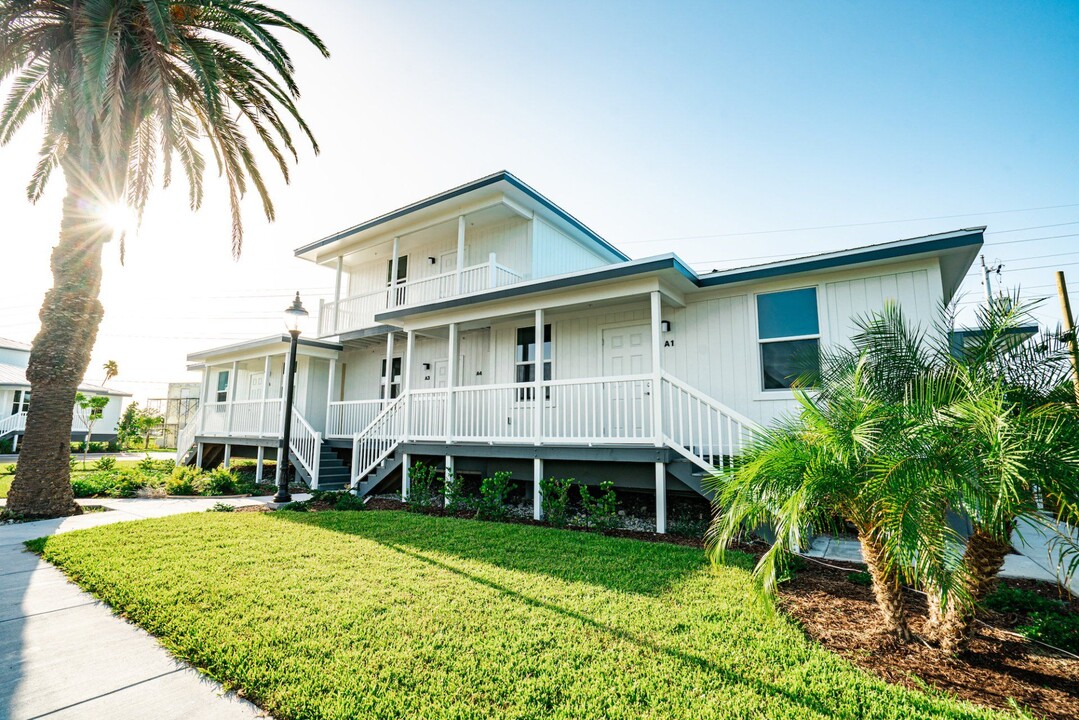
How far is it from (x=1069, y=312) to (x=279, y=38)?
1892 centimetres

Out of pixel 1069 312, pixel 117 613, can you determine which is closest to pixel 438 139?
pixel 117 613

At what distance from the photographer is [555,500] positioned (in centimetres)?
779

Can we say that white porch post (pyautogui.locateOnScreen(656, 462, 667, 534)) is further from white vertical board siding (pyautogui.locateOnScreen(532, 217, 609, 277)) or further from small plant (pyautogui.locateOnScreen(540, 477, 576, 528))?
white vertical board siding (pyautogui.locateOnScreen(532, 217, 609, 277))

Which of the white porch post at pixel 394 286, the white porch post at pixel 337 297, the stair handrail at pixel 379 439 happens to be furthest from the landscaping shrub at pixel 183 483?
the white porch post at pixel 394 286

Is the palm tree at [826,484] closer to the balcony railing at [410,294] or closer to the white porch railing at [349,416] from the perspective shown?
the balcony railing at [410,294]

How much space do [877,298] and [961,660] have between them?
566 cm

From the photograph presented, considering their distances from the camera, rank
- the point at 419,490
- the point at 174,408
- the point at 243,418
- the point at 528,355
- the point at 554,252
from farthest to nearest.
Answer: the point at 174,408
the point at 243,418
the point at 554,252
the point at 528,355
the point at 419,490

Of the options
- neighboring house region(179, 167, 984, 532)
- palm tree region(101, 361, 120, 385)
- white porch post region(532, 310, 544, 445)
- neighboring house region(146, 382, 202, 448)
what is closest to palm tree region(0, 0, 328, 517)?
neighboring house region(179, 167, 984, 532)

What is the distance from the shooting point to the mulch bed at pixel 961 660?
272cm

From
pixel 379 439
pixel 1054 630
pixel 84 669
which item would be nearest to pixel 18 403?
pixel 379 439

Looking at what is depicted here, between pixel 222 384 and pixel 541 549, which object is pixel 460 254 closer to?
pixel 541 549

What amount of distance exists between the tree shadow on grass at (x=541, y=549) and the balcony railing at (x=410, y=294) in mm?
5022

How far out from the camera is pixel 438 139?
12.8 meters

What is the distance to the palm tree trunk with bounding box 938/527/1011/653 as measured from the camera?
314 cm
